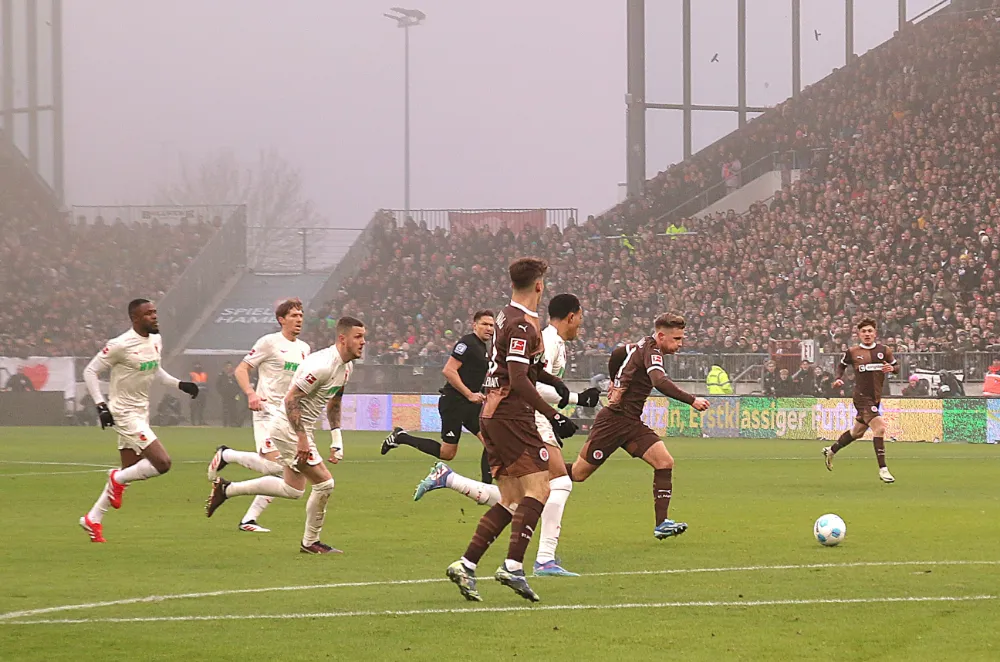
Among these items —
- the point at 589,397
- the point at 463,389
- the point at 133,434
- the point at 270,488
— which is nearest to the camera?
the point at 589,397

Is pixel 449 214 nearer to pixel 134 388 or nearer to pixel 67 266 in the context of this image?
pixel 67 266

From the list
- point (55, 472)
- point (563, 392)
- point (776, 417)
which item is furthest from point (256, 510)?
point (776, 417)

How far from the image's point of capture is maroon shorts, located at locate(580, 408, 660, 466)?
517 inches

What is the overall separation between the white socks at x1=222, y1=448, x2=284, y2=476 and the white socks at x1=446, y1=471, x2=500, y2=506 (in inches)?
64.7

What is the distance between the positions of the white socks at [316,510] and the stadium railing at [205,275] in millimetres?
39356

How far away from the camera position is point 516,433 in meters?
9.12

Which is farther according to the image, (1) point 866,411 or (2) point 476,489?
(1) point 866,411

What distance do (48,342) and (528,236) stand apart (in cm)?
1658

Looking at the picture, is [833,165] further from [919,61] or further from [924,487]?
[924,487]

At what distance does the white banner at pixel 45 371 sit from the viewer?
44.9 meters

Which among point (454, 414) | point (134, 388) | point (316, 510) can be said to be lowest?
point (316, 510)

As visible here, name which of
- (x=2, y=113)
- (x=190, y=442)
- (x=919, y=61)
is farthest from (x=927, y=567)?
(x=2, y=113)

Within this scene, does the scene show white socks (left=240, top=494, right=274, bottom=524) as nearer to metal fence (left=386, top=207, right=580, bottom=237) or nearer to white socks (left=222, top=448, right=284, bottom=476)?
white socks (left=222, top=448, right=284, bottom=476)

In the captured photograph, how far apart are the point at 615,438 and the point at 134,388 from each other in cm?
489
